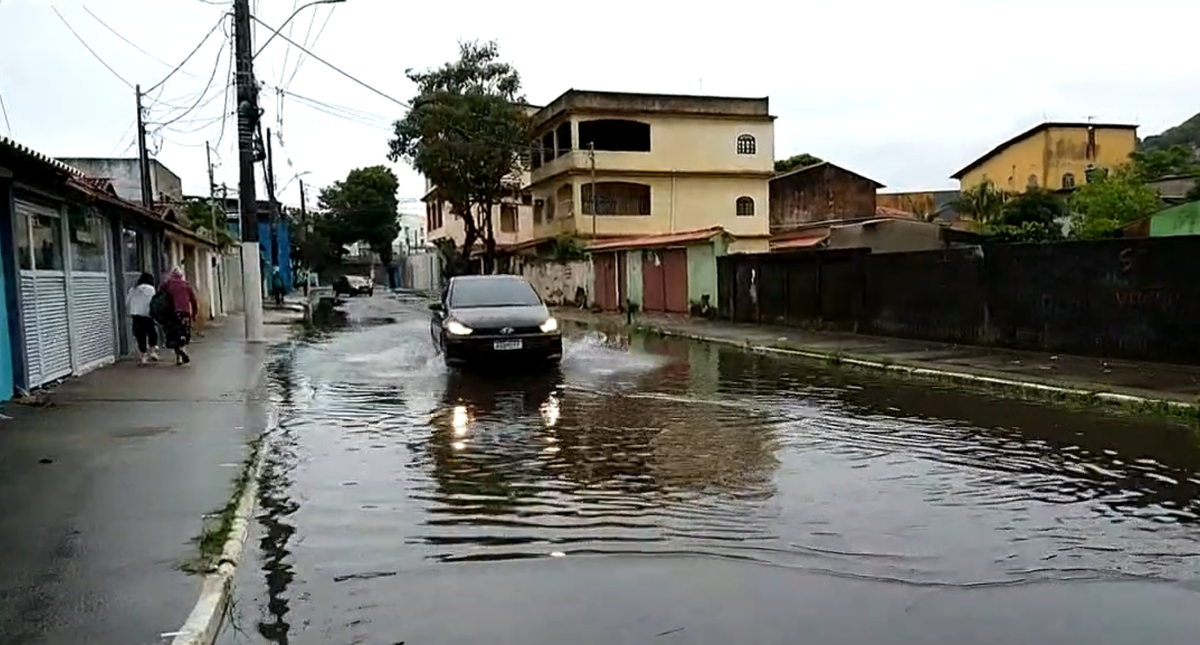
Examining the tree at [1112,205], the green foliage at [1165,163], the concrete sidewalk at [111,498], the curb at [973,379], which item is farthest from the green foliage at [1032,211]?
the concrete sidewalk at [111,498]

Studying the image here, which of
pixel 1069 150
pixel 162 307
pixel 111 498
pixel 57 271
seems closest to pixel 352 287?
pixel 1069 150

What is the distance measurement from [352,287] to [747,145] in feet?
99.2

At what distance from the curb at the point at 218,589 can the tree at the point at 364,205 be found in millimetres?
76290

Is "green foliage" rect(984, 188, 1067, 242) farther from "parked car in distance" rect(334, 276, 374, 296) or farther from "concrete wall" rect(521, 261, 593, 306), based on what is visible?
"parked car in distance" rect(334, 276, 374, 296)

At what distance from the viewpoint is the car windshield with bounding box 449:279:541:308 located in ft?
54.3

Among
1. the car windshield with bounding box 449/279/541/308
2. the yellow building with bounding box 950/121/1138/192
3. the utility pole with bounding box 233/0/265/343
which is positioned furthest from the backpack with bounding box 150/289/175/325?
the yellow building with bounding box 950/121/1138/192

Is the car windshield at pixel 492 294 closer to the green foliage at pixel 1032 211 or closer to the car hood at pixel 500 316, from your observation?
the car hood at pixel 500 316

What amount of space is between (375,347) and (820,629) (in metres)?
17.6

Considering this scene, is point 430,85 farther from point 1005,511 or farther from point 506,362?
point 1005,511

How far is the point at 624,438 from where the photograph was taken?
9984mm

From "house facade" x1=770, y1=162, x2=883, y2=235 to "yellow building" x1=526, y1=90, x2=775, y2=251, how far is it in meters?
3.53

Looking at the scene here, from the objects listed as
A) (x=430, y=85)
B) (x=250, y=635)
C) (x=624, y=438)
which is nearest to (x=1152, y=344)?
(x=624, y=438)

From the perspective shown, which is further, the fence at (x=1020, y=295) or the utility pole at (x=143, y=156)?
the utility pole at (x=143, y=156)

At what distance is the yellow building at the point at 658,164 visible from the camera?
4588cm
